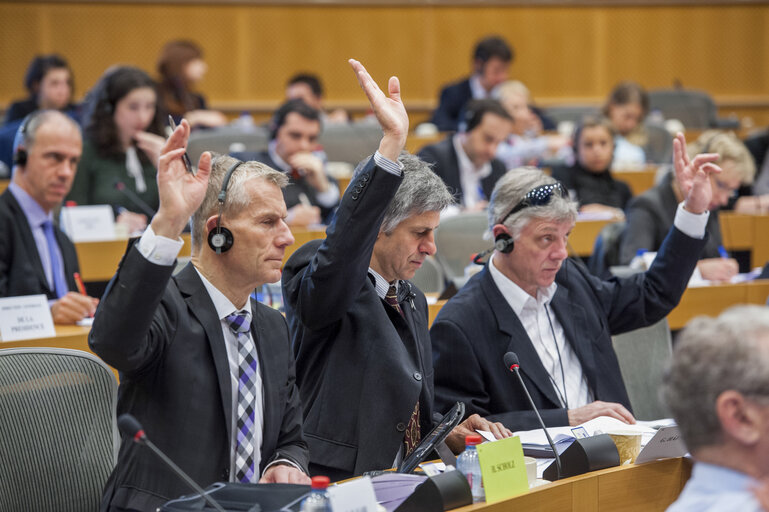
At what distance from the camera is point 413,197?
227 centimetres

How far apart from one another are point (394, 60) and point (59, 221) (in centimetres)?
514

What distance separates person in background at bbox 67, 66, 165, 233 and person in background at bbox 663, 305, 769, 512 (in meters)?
3.83

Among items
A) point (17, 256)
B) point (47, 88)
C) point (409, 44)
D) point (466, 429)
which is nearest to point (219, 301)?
point (466, 429)

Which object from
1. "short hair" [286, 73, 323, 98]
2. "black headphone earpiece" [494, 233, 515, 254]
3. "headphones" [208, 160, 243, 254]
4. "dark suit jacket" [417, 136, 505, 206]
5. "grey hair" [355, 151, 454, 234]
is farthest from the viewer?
"short hair" [286, 73, 323, 98]

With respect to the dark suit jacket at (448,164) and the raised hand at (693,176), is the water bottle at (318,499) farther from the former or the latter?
the dark suit jacket at (448,164)

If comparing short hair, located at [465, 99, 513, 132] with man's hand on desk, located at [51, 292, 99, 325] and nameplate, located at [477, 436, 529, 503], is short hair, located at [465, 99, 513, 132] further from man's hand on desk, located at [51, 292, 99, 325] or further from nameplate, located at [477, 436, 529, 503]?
nameplate, located at [477, 436, 529, 503]

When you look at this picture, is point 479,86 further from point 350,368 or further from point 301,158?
point 350,368

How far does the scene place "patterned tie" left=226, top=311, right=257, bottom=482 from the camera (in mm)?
1993

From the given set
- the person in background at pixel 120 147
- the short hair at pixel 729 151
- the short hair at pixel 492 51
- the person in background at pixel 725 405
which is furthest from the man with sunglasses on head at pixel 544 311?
the short hair at pixel 492 51

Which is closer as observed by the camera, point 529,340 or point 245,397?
point 245,397

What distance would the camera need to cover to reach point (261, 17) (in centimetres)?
868

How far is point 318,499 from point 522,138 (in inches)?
216

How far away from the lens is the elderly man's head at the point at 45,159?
3.60 m

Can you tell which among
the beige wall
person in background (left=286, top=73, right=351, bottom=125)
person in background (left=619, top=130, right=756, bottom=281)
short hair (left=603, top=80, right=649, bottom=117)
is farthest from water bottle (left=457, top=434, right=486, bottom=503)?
the beige wall
